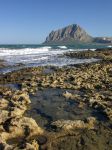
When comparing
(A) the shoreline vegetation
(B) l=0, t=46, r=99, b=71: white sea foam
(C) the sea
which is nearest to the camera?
(A) the shoreline vegetation

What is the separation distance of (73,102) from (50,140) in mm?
5003

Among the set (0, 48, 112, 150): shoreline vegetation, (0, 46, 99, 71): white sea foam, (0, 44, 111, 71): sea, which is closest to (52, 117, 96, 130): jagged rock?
(0, 48, 112, 150): shoreline vegetation

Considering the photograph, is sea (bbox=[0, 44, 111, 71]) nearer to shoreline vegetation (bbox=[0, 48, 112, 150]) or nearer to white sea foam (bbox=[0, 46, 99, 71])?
white sea foam (bbox=[0, 46, 99, 71])

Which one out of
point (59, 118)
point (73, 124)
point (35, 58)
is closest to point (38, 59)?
point (35, 58)

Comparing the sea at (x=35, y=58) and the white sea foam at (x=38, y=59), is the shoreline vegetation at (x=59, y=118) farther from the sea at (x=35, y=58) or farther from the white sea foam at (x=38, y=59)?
the white sea foam at (x=38, y=59)

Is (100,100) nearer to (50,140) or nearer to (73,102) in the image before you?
(73,102)

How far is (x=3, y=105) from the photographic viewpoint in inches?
537

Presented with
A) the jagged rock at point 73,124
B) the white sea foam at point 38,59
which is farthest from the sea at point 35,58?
the jagged rock at point 73,124

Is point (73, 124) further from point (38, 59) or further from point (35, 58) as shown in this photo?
point (35, 58)

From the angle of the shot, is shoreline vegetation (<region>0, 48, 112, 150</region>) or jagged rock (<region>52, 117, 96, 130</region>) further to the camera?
jagged rock (<region>52, 117, 96, 130</region>)

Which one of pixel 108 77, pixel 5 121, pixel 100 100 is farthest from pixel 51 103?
pixel 108 77

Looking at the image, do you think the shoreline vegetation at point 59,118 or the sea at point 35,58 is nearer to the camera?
the shoreline vegetation at point 59,118

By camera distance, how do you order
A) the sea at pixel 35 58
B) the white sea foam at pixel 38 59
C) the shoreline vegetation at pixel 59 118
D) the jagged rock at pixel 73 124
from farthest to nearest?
the white sea foam at pixel 38 59
the sea at pixel 35 58
the jagged rock at pixel 73 124
the shoreline vegetation at pixel 59 118

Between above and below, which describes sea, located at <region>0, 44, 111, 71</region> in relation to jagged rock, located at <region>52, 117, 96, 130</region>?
below
